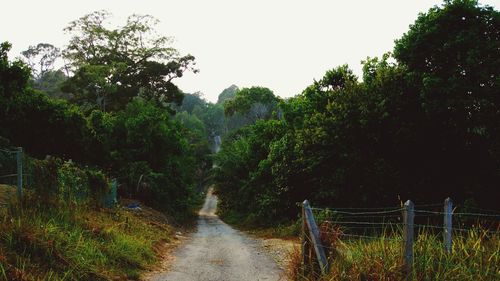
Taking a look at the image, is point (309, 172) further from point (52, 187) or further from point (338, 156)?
point (52, 187)

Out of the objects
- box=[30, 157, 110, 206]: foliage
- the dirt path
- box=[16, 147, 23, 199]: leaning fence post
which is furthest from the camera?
box=[30, 157, 110, 206]: foliage

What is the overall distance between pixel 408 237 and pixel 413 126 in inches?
490

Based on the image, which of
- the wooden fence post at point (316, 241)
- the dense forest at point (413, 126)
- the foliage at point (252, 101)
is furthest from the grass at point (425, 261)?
the foliage at point (252, 101)

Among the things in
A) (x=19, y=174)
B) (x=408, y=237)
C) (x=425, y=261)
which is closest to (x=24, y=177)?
(x=19, y=174)

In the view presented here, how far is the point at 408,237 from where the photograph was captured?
5805 millimetres

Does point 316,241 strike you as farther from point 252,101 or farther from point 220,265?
point 252,101

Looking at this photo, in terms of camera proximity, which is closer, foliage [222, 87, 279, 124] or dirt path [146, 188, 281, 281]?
dirt path [146, 188, 281, 281]

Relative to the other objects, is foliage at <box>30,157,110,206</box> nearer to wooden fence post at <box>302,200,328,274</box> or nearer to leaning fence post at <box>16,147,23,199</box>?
leaning fence post at <box>16,147,23,199</box>

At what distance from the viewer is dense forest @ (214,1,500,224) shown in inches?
602

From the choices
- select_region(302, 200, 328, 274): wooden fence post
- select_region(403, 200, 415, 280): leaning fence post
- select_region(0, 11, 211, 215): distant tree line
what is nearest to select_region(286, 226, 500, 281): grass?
select_region(403, 200, 415, 280): leaning fence post

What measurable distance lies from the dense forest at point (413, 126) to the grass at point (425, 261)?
9817mm

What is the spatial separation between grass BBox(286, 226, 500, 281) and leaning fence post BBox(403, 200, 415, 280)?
0.26 ft

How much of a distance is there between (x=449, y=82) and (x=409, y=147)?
3.39 m

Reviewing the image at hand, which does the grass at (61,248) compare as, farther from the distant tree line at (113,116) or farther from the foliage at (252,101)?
the foliage at (252,101)
